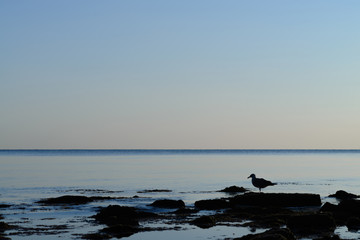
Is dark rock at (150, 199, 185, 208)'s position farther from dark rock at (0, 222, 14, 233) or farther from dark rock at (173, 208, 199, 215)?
dark rock at (0, 222, 14, 233)

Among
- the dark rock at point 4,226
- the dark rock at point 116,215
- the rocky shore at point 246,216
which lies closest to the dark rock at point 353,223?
the rocky shore at point 246,216

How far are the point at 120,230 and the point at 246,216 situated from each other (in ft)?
20.9

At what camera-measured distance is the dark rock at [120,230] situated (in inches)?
846

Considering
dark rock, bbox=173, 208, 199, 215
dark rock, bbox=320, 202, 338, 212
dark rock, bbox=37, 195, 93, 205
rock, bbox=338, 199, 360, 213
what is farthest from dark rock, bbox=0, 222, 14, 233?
rock, bbox=338, 199, 360, 213

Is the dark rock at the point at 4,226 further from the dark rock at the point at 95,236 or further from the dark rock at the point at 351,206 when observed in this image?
the dark rock at the point at 351,206

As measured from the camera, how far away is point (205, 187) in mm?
44656

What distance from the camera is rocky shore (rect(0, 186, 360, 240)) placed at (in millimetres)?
21584

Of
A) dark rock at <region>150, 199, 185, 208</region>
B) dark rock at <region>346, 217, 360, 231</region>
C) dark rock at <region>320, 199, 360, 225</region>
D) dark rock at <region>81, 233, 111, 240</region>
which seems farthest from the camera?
dark rock at <region>150, 199, 185, 208</region>

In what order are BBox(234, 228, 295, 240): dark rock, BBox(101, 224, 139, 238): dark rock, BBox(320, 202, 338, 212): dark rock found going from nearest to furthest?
BBox(234, 228, 295, 240): dark rock
BBox(101, 224, 139, 238): dark rock
BBox(320, 202, 338, 212): dark rock

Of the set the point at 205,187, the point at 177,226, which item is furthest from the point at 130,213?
the point at 205,187

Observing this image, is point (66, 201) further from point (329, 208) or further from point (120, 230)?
point (329, 208)

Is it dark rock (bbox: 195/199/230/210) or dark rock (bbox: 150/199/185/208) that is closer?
dark rock (bbox: 195/199/230/210)

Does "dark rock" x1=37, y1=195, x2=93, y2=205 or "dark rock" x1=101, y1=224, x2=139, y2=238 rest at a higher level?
"dark rock" x1=37, y1=195, x2=93, y2=205

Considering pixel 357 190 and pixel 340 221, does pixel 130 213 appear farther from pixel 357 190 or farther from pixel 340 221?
pixel 357 190
